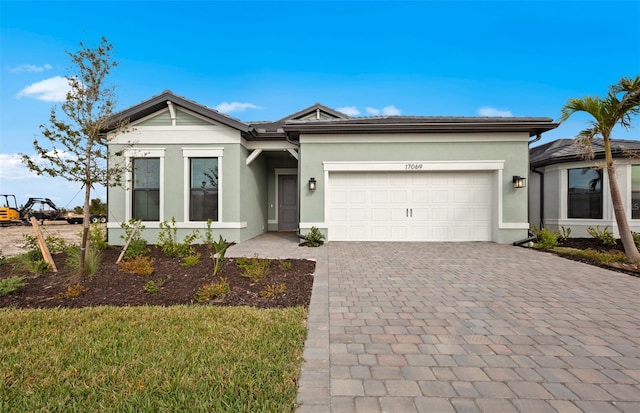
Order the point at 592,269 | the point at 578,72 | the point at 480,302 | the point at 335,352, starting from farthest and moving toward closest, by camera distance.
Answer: the point at 578,72
the point at 592,269
the point at 480,302
the point at 335,352

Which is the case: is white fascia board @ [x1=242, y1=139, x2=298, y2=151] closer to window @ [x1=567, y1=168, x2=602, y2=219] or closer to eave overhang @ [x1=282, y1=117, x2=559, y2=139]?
eave overhang @ [x1=282, y1=117, x2=559, y2=139]

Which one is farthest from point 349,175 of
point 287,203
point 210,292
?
point 210,292

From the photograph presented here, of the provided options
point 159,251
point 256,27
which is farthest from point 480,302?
point 256,27

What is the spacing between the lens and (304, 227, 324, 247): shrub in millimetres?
8289

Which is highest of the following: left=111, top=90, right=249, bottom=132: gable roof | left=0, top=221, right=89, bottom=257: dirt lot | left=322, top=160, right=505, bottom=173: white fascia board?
left=111, top=90, right=249, bottom=132: gable roof

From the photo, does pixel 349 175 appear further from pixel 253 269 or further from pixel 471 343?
pixel 471 343

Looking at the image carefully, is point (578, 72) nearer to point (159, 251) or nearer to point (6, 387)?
point (159, 251)

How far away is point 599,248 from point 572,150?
3.97 m

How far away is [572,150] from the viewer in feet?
33.7

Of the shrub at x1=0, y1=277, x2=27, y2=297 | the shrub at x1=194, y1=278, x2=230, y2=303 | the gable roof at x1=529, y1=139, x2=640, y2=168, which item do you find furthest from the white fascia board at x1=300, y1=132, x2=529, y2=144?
the shrub at x1=0, y1=277, x2=27, y2=297

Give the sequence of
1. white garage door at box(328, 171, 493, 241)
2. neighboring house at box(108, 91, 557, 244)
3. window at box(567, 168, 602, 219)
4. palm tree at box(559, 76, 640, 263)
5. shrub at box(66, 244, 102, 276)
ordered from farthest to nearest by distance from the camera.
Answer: window at box(567, 168, 602, 219)
white garage door at box(328, 171, 493, 241)
neighboring house at box(108, 91, 557, 244)
palm tree at box(559, 76, 640, 263)
shrub at box(66, 244, 102, 276)

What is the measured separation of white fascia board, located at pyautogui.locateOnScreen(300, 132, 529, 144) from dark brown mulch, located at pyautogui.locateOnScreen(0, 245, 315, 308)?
14.2 feet

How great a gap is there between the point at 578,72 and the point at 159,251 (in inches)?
653

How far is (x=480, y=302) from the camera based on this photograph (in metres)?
3.87
